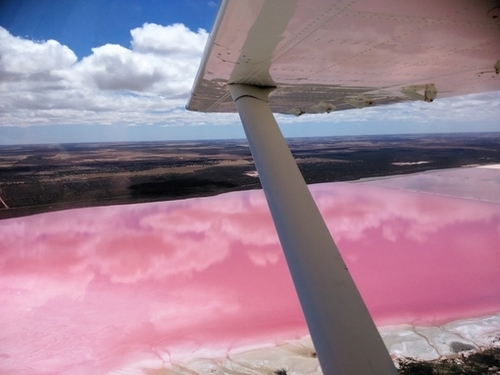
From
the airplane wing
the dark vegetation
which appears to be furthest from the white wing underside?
the dark vegetation

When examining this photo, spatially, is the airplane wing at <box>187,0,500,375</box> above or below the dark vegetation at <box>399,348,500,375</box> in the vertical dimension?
above

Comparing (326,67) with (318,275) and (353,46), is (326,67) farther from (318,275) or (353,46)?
(318,275)

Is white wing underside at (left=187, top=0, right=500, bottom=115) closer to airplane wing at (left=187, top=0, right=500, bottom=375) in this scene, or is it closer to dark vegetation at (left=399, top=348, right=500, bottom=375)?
airplane wing at (left=187, top=0, right=500, bottom=375)

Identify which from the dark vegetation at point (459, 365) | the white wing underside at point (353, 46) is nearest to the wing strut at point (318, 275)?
the white wing underside at point (353, 46)

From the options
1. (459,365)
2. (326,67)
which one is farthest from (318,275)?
(459,365)

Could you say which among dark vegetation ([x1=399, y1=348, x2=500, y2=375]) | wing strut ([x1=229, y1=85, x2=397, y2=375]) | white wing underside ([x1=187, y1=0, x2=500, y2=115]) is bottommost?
dark vegetation ([x1=399, y1=348, x2=500, y2=375])

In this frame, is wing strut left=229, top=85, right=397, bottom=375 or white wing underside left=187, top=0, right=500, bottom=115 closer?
wing strut left=229, top=85, right=397, bottom=375

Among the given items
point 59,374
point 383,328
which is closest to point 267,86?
point 59,374
